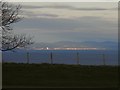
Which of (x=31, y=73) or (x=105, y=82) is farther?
(x=31, y=73)

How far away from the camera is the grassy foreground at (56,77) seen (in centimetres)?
2628

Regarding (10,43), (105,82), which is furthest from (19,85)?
(10,43)

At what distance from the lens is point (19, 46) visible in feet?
116

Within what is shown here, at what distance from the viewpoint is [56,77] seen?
30609 mm

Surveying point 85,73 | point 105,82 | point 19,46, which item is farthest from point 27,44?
point 105,82

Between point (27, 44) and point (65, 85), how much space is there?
35.8 feet

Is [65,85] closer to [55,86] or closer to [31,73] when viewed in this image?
[55,86]

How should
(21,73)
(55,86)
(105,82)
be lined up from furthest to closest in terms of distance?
(21,73), (105,82), (55,86)

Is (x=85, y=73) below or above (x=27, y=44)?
below

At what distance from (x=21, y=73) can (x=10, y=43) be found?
136 inches

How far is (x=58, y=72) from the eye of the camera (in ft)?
111

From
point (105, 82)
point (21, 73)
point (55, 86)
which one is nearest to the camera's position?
point (55, 86)

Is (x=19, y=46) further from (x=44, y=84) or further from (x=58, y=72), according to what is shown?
(x=44, y=84)

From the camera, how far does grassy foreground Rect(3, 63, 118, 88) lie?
26.3 m
